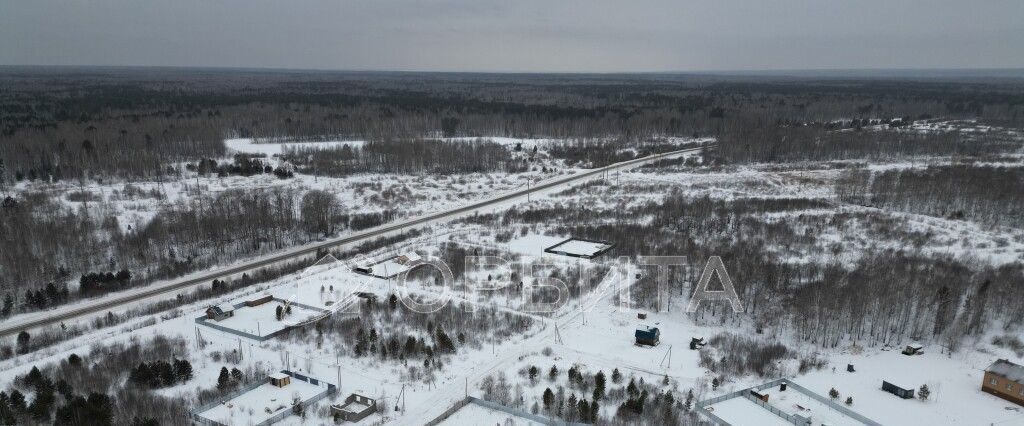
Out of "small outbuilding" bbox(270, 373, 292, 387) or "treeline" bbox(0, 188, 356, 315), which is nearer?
"small outbuilding" bbox(270, 373, 292, 387)

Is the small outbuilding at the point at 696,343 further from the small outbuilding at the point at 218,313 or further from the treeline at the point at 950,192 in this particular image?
the treeline at the point at 950,192

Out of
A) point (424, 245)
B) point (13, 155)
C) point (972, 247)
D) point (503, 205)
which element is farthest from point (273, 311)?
point (13, 155)

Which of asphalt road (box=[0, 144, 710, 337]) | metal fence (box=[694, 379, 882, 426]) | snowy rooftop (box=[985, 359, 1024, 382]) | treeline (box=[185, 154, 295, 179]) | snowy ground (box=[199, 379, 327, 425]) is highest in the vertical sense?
treeline (box=[185, 154, 295, 179])

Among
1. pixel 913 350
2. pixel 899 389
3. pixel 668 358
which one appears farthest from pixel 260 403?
pixel 913 350

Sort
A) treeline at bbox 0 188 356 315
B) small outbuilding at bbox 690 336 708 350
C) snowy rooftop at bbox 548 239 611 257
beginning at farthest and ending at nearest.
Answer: snowy rooftop at bbox 548 239 611 257 < treeline at bbox 0 188 356 315 < small outbuilding at bbox 690 336 708 350

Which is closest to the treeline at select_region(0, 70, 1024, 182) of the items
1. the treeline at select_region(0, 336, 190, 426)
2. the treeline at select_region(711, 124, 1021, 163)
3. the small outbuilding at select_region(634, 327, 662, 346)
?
the treeline at select_region(711, 124, 1021, 163)

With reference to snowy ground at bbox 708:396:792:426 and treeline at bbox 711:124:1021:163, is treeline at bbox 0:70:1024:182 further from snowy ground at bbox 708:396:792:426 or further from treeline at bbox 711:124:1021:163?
snowy ground at bbox 708:396:792:426
